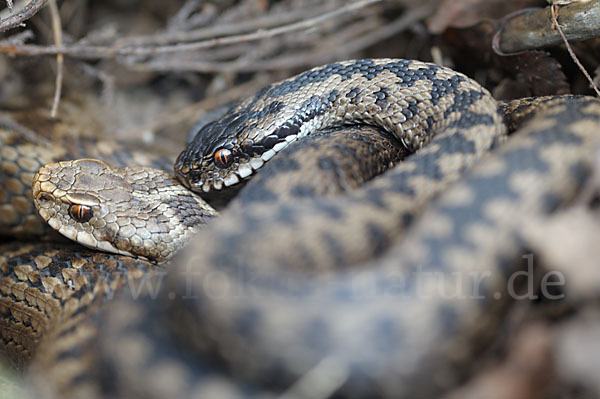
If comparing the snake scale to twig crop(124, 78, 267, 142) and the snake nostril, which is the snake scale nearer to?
the snake nostril

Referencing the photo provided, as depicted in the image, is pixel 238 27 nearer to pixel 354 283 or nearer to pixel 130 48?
pixel 130 48

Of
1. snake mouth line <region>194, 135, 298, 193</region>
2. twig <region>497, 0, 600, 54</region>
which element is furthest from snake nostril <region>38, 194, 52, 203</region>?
twig <region>497, 0, 600, 54</region>

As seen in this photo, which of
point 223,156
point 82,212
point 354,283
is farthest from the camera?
point 223,156

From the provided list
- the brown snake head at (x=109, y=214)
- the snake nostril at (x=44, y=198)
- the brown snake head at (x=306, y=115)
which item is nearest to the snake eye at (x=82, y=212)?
the brown snake head at (x=109, y=214)

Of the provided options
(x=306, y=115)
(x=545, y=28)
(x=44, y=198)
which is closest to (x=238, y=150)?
(x=306, y=115)

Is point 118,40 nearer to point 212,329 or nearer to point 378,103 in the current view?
point 378,103

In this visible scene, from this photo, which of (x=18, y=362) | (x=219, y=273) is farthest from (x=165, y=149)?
(x=219, y=273)

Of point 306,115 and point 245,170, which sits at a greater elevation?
point 306,115

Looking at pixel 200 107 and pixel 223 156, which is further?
pixel 200 107
